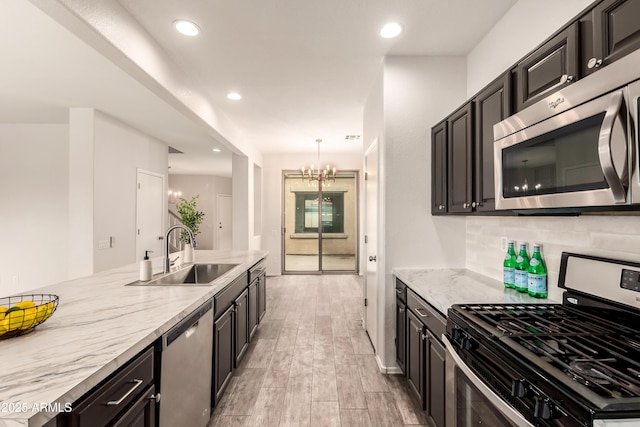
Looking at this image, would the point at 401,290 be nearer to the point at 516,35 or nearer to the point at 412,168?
the point at 412,168

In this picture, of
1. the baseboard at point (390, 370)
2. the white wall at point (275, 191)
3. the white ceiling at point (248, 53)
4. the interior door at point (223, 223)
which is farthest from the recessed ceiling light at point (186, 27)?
the interior door at point (223, 223)

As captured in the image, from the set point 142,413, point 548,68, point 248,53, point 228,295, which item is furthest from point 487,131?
point 142,413

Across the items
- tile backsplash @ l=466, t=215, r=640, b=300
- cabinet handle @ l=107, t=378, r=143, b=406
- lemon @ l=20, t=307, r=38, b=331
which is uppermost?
tile backsplash @ l=466, t=215, r=640, b=300

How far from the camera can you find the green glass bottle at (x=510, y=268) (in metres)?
1.96

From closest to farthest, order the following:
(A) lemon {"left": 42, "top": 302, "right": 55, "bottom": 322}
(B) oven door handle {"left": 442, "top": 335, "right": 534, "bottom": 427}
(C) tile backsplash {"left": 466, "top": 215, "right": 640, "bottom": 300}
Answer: (B) oven door handle {"left": 442, "top": 335, "right": 534, "bottom": 427}, (A) lemon {"left": 42, "top": 302, "right": 55, "bottom": 322}, (C) tile backsplash {"left": 466, "top": 215, "right": 640, "bottom": 300}

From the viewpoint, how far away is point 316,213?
7.12 m

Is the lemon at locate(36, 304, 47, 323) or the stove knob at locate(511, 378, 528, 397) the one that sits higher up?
the lemon at locate(36, 304, 47, 323)

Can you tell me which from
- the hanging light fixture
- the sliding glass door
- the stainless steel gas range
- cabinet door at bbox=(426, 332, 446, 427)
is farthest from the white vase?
the sliding glass door

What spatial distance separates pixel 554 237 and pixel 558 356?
98 centimetres

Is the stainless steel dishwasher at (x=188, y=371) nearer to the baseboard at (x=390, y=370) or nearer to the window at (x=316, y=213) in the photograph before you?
the baseboard at (x=390, y=370)

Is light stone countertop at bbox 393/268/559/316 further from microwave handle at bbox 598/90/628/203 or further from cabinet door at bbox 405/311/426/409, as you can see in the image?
microwave handle at bbox 598/90/628/203

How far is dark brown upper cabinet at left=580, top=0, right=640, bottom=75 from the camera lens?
996mm

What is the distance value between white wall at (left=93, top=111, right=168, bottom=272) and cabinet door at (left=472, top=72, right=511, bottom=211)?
13.8ft

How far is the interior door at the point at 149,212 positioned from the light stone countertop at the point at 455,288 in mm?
4119
